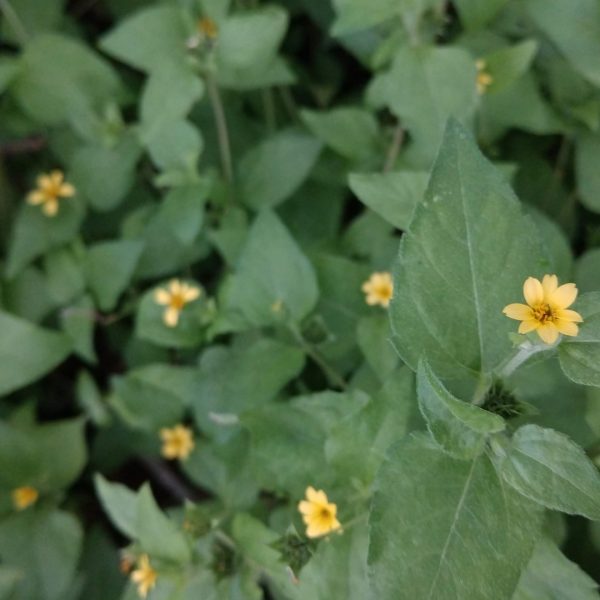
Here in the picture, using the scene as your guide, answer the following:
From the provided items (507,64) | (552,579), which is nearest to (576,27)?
(507,64)

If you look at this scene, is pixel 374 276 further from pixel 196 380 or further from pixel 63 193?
pixel 63 193

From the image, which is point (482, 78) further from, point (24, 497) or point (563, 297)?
point (24, 497)

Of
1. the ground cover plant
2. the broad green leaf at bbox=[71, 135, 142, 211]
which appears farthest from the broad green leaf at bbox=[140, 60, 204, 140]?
the broad green leaf at bbox=[71, 135, 142, 211]

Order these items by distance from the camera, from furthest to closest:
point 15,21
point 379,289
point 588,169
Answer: point 15,21 < point 588,169 < point 379,289

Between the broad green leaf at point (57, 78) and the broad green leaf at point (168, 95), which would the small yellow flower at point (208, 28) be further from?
the broad green leaf at point (57, 78)

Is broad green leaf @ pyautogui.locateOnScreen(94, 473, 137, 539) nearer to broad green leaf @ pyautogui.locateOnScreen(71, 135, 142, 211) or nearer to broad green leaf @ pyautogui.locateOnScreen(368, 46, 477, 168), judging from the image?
broad green leaf @ pyautogui.locateOnScreen(71, 135, 142, 211)

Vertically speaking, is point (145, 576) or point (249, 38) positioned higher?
point (249, 38)

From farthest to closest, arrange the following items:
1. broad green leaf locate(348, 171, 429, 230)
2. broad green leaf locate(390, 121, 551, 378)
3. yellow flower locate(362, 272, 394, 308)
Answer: yellow flower locate(362, 272, 394, 308) < broad green leaf locate(348, 171, 429, 230) < broad green leaf locate(390, 121, 551, 378)
